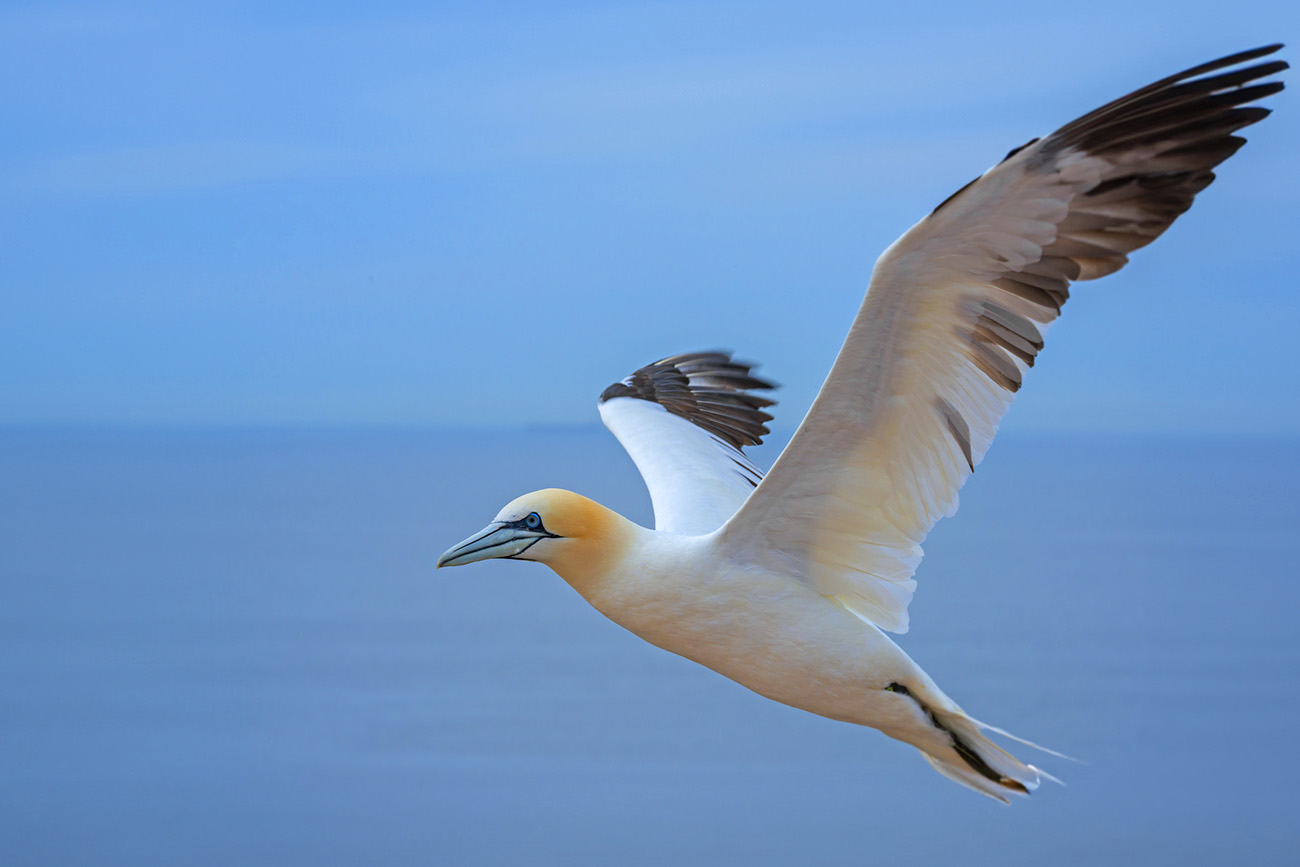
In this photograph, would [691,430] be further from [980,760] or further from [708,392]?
[980,760]

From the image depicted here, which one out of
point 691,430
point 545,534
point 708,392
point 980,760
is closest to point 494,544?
point 545,534

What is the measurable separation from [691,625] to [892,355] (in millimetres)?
1341

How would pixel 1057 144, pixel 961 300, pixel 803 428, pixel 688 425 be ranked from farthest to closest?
pixel 688 425 → pixel 803 428 → pixel 961 300 → pixel 1057 144

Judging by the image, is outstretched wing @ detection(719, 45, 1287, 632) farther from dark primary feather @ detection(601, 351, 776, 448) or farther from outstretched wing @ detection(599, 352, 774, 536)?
dark primary feather @ detection(601, 351, 776, 448)

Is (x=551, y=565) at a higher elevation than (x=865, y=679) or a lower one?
higher

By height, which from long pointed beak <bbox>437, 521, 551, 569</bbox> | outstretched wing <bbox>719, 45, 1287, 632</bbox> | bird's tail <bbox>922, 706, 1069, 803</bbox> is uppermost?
outstretched wing <bbox>719, 45, 1287, 632</bbox>

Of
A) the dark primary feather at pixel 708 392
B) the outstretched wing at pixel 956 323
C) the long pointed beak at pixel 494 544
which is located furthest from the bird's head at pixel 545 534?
the dark primary feather at pixel 708 392

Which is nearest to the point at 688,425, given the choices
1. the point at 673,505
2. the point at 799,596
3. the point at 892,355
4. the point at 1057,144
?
the point at 673,505

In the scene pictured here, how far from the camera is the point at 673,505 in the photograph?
6.37m

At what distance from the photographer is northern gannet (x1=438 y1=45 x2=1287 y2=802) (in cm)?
424


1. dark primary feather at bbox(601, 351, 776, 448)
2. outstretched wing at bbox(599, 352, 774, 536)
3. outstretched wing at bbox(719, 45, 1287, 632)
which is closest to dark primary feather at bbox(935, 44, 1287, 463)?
outstretched wing at bbox(719, 45, 1287, 632)

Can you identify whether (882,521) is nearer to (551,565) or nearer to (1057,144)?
(551,565)

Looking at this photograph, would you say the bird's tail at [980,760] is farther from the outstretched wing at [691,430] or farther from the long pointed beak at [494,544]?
the long pointed beak at [494,544]

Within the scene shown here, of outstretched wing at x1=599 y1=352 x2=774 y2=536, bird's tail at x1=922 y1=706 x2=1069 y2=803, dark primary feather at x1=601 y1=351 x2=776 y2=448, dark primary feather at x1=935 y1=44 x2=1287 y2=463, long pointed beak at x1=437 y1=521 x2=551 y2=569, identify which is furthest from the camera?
dark primary feather at x1=601 y1=351 x2=776 y2=448
